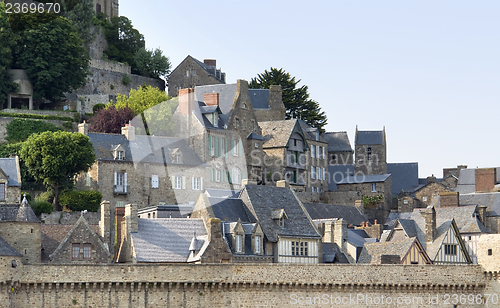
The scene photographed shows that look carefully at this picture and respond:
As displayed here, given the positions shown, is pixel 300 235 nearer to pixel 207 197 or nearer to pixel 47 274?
pixel 207 197

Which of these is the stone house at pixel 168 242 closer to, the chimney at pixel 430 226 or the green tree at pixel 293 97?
the chimney at pixel 430 226

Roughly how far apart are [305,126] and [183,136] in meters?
11.7

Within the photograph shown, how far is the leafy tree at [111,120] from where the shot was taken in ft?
206

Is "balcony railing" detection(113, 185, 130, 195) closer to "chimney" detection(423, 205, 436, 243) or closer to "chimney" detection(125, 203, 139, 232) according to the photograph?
"chimney" detection(125, 203, 139, 232)

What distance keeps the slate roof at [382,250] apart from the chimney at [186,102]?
17.3 metres

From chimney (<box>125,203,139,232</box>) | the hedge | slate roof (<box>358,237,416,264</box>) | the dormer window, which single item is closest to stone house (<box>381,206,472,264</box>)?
slate roof (<box>358,237,416,264</box>)

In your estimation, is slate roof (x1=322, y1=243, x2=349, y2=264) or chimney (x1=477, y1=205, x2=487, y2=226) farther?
chimney (x1=477, y1=205, x2=487, y2=226)

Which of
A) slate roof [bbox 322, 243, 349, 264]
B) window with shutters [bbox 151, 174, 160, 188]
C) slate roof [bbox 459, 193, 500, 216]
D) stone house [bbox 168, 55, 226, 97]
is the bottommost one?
slate roof [bbox 322, 243, 349, 264]

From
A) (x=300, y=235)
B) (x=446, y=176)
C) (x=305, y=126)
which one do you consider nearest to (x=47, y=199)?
(x=300, y=235)

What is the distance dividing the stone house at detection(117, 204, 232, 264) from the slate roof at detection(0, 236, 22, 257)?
18.0ft

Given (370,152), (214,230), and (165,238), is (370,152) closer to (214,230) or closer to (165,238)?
(214,230)

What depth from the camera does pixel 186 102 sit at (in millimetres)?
61750

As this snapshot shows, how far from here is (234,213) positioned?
Answer: 156 feet

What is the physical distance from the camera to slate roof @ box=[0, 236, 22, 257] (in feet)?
126
